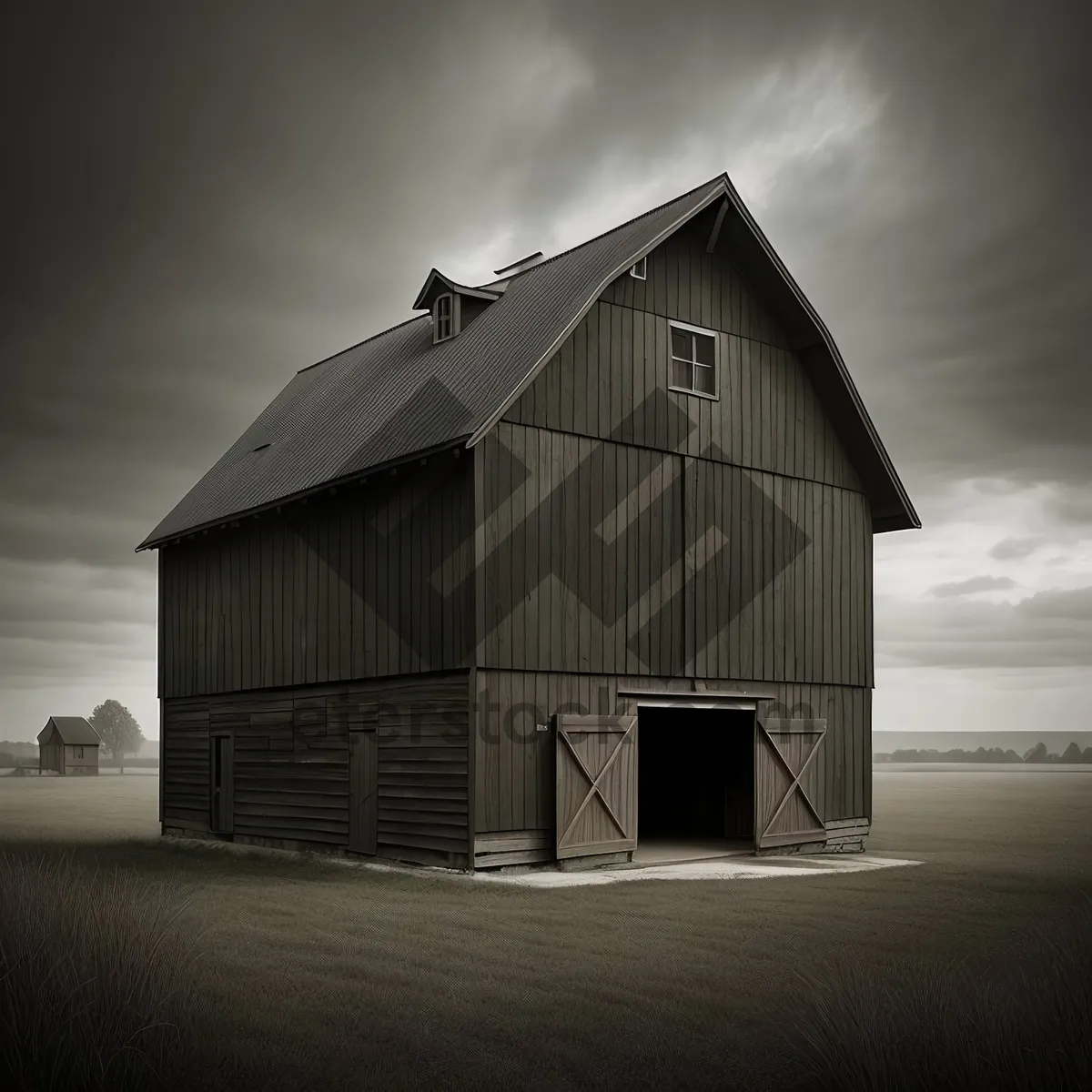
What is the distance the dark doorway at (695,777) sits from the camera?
2389 cm

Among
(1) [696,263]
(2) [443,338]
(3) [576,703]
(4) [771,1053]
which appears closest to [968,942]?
(4) [771,1053]

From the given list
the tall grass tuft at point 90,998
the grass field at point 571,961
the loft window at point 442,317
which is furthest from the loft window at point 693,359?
the tall grass tuft at point 90,998

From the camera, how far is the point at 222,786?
988 inches

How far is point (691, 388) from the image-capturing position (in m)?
21.0

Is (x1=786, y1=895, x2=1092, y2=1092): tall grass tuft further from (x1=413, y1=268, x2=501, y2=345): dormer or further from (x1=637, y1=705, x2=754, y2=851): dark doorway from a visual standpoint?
(x1=413, y1=268, x2=501, y2=345): dormer

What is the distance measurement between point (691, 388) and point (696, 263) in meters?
2.13

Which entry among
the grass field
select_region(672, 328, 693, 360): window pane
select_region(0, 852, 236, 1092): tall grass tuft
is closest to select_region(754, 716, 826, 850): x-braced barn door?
the grass field

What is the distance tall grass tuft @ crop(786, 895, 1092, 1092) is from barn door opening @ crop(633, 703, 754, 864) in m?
13.9

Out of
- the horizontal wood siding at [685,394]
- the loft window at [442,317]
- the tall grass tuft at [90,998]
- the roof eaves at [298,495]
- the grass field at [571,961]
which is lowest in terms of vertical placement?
the grass field at [571,961]

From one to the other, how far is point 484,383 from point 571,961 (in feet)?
33.0

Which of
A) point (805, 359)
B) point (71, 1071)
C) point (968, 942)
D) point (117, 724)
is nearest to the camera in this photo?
point (71, 1071)

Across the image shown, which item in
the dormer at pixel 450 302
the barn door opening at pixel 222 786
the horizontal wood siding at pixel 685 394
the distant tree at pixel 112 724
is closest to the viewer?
the horizontal wood siding at pixel 685 394

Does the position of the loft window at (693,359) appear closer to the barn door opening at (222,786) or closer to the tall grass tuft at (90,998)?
the barn door opening at (222,786)

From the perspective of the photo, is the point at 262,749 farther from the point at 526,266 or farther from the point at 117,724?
the point at 117,724
